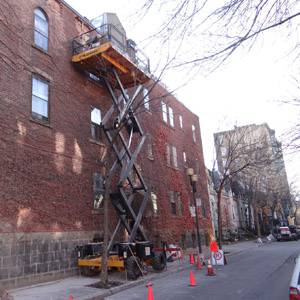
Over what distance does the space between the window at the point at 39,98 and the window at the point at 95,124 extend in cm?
337

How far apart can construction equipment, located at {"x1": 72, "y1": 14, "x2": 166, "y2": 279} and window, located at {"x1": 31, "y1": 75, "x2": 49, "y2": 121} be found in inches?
102

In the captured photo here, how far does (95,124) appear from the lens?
1859cm

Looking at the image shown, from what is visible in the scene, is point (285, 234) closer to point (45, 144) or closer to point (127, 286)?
point (127, 286)

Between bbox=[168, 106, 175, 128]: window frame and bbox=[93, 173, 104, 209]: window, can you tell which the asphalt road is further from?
bbox=[168, 106, 175, 128]: window frame

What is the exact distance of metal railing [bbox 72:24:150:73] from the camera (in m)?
17.7

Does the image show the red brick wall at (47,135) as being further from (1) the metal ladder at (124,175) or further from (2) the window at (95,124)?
(1) the metal ladder at (124,175)

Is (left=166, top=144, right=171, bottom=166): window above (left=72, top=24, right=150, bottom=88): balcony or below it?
below

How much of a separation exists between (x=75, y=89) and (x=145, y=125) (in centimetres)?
860

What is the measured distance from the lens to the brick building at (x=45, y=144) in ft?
42.0

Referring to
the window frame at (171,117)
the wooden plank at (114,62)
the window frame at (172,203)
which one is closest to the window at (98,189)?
the wooden plank at (114,62)

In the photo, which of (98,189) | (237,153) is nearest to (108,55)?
(98,189)

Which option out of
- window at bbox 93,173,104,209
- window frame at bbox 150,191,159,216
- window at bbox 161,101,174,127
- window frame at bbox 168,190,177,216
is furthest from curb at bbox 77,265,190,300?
window at bbox 161,101,174,127

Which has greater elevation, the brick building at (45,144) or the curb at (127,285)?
the brick building at (45,144)

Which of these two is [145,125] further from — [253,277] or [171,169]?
[253,277]
